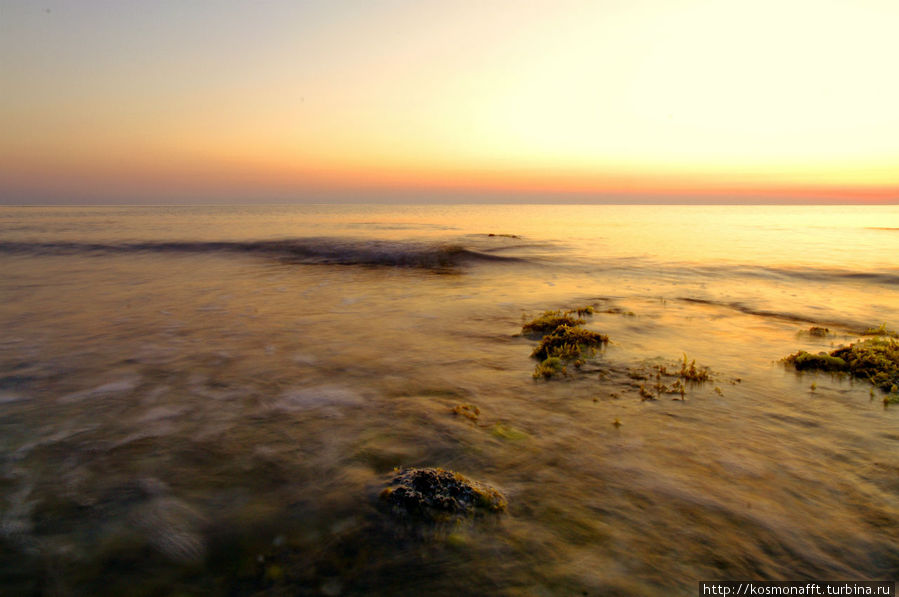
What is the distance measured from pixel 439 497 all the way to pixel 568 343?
4.90 metres

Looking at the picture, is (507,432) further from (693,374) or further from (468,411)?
(693,374)

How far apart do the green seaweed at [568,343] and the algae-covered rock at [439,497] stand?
405 cm

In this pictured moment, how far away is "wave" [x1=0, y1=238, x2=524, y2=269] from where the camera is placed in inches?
935

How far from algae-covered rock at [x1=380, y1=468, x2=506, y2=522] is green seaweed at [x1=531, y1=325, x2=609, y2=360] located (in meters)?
4.05

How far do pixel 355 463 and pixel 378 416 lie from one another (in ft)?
3.49

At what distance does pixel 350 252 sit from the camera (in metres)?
26.6

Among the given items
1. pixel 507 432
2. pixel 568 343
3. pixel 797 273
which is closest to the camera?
Answer: pixel 507 432

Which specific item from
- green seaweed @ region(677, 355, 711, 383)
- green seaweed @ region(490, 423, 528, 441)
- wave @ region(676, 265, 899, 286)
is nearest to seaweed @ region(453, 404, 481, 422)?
green seaweed @ region(490, 423, 528, 441)

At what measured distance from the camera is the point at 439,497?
3.65 meters

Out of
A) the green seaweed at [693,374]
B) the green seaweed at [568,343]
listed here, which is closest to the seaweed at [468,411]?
the green seaweed at [568,343]

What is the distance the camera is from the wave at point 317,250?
2375cm

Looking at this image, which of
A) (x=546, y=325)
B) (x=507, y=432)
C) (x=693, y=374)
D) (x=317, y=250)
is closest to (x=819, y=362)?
(x=693, y=374)

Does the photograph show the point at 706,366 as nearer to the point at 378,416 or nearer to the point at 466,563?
the point at 378,416

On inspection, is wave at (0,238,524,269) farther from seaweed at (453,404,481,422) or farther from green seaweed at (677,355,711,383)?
seaweed at (453,404,481,422)
